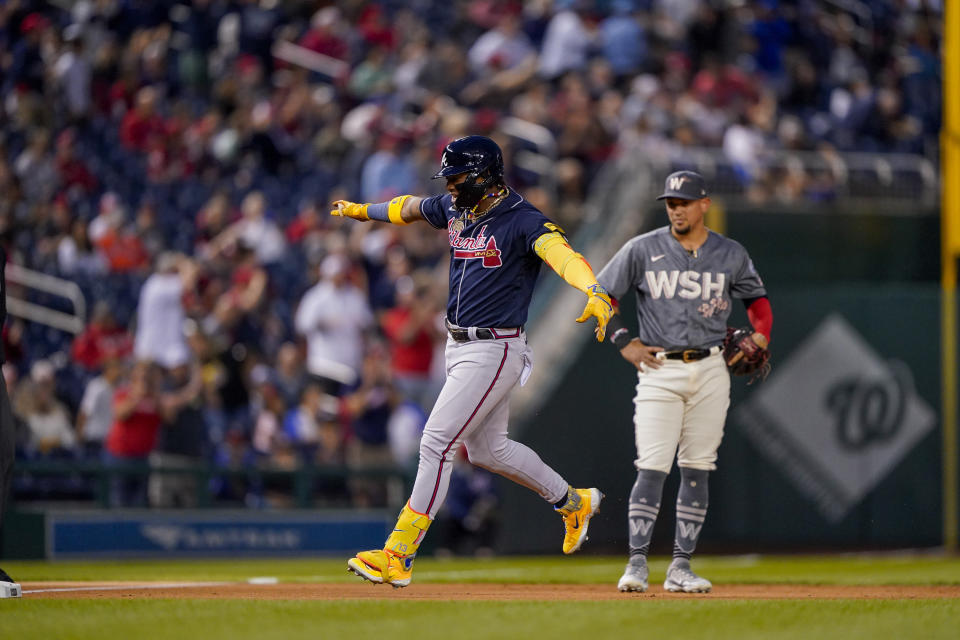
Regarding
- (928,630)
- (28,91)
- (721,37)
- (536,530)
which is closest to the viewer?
(928,630)

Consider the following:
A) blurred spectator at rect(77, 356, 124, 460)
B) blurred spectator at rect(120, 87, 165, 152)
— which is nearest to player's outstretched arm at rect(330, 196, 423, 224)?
blurred spectator at rect(77, 356, 124, 460)

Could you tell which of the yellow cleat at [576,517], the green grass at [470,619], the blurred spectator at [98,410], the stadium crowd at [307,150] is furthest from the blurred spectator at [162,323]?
the green grass at [470,619]

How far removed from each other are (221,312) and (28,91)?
441 cm

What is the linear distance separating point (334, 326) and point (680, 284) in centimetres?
632

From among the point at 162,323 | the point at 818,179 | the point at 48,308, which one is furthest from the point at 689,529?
the point at 48,308

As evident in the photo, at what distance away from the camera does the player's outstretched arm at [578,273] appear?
21.4 feet

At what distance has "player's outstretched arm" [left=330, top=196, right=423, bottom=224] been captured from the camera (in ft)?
24.7

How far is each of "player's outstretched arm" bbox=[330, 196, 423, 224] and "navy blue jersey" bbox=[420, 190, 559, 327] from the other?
0.50 m

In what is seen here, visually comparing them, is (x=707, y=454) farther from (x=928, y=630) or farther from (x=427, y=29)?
(x=427, y=29)

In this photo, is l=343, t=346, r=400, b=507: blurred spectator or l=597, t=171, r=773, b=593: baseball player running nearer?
l=597, t=171, r=773, b=593: baseball player running

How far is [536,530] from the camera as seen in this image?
12.3m

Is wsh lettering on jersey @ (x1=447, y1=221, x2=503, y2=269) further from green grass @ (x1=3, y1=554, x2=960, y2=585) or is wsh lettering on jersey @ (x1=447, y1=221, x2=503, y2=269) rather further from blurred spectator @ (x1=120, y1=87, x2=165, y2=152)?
blurred spectator @ (x1=120, y1=87, x2=165, y2=152)

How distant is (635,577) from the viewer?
7.27 metres

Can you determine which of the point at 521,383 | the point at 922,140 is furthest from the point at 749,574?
the point at 922,140
